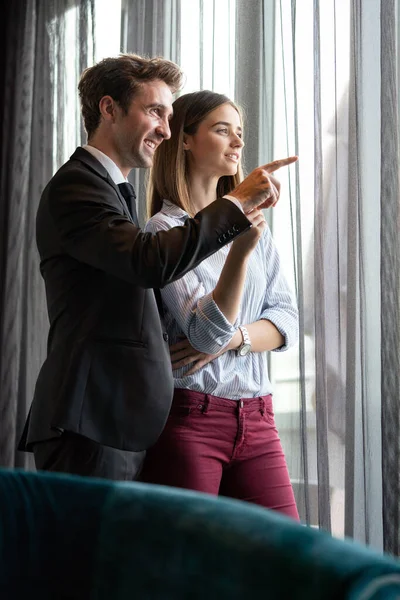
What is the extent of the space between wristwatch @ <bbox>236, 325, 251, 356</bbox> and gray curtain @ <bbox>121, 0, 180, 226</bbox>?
4.03 ft

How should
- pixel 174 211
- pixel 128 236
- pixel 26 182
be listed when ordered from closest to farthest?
pixel 128 236 → pixel 174 211 → pixel 26 182

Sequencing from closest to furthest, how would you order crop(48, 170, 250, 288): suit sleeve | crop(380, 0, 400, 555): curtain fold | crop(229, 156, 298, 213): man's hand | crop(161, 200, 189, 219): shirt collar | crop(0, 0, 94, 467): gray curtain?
crop(48, 170, 250, 288): suit sleeve < crop(229, 156, 298, 213): man's hand < crop(161, 200, 189, 219): shirt collar < crop(380, 0, 400, 555): curtain fold < crop(0, 0, 94, 467): gray curtain

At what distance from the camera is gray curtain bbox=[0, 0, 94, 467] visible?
3.61 meters

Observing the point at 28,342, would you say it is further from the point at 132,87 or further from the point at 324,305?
the point at 132,87

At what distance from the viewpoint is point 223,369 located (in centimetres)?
173

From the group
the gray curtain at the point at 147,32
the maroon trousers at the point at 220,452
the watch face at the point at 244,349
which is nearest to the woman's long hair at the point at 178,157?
the watch face at the point at 244,349

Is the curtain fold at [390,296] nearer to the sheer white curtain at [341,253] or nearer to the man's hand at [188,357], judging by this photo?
the sheer white curtain at [341,253]

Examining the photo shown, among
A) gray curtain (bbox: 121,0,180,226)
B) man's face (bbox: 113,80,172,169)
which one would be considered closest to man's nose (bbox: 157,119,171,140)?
man's face (bbox: 113,80,172,169)

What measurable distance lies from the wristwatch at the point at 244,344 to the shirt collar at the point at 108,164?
39 centimetres

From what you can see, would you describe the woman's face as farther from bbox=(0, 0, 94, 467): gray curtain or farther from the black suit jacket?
bbox=(0, 0, 94, 467): gray curtain

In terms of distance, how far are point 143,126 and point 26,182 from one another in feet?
6.73

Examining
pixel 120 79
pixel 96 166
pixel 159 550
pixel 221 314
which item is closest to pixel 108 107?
pixel 120 79

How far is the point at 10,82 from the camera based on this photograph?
3.81 m

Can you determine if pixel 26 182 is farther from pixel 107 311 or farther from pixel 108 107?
pixel 107 311
